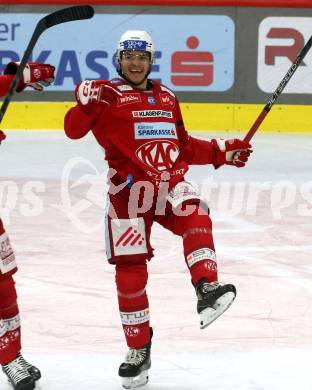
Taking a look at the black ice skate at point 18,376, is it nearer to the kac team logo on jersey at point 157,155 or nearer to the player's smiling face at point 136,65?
the kac team logo on jersey at point 157,155

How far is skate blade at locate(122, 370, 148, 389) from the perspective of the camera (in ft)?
13.5

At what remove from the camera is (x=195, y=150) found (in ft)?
14.8

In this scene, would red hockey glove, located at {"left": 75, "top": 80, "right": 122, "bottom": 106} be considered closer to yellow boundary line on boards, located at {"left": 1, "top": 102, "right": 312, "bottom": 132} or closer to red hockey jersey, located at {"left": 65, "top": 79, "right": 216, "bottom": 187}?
red hockey jersey, located at {"left": 65, "top": 79, "right": 216, "bottom": 187}

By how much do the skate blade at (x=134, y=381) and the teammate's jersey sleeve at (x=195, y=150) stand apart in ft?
3.01

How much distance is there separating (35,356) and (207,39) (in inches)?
285

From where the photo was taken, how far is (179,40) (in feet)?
37.0

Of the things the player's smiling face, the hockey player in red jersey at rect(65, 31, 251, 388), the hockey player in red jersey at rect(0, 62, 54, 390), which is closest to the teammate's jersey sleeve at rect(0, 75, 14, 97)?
the hockey player in red jersey at rect(0, 62, 54, 390)

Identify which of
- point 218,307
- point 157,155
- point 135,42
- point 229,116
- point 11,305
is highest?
point 135,42

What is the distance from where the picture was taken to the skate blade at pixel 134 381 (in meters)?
4.12

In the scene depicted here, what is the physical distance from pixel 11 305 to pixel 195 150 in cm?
101

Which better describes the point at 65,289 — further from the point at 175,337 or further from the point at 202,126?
the point at 202,126

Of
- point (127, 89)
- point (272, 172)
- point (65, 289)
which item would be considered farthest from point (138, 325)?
point (272, 172)

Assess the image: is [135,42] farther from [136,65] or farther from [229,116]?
[229,116]

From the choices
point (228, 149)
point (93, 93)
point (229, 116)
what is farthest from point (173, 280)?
point (229, 116)
